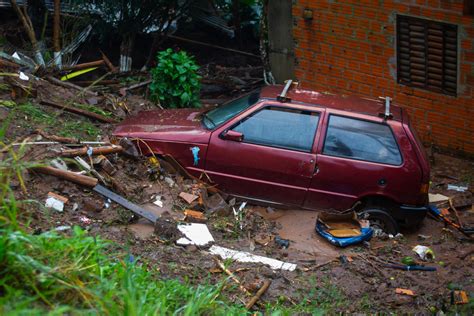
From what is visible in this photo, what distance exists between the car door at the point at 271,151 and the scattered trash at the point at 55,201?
78.3 inches

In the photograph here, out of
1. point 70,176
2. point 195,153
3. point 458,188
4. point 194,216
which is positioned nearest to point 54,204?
point 70,176

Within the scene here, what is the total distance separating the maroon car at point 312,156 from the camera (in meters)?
9.23

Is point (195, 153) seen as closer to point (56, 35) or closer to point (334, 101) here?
point (334, 101)

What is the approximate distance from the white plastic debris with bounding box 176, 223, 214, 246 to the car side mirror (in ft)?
3.93

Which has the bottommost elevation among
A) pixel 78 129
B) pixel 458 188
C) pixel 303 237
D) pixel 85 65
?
pixel 458 188

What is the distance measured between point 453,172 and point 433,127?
36.9 inches

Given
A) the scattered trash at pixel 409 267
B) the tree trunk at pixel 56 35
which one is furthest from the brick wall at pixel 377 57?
the tree trunk at pixel 56 35

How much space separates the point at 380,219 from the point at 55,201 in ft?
12.9

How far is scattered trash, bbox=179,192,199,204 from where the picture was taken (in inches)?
361

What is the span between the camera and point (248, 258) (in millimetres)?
8242

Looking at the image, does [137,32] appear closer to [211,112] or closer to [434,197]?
[211,112]

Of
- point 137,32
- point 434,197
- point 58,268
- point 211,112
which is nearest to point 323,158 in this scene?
point 211,112

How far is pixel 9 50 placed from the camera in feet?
46.0

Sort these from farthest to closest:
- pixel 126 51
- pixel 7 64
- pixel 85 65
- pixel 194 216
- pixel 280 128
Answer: pixel 126 51, pixel 85 65, pixel 7 64, pixel 280 128, pixel 194 216
